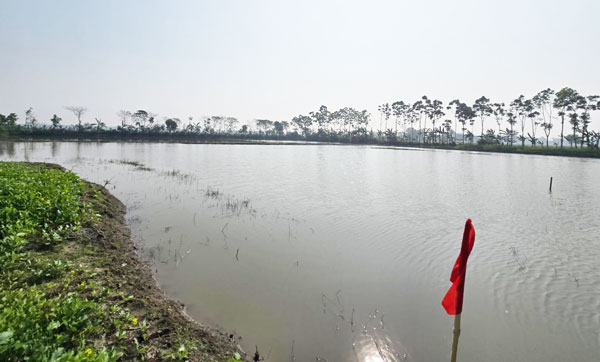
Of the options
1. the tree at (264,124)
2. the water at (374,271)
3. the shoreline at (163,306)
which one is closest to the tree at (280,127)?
the tree at (264,124)

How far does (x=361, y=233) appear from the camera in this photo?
8.10 m

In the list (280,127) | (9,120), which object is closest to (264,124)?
(280,127)

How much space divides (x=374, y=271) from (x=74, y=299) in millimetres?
4697

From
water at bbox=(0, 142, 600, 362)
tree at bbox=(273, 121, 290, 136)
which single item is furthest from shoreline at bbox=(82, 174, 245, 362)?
tree at bbox=(273, 121, 290, 136)

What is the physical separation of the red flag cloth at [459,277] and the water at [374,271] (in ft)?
5.04

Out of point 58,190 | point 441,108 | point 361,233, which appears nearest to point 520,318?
point 361,233

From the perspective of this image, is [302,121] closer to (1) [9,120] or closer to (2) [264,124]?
(2) [264,124]

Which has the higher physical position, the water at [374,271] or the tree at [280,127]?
the tree at [280,127]

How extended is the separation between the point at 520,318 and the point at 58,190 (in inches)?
381

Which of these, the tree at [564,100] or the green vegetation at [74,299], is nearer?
the green vegetation at [74,299]

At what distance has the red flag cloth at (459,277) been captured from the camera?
221cm

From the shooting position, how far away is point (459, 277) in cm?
233

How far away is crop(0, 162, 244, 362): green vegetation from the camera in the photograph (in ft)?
8.25

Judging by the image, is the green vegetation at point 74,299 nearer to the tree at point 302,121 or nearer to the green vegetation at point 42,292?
the green vegetation at point 42,292
